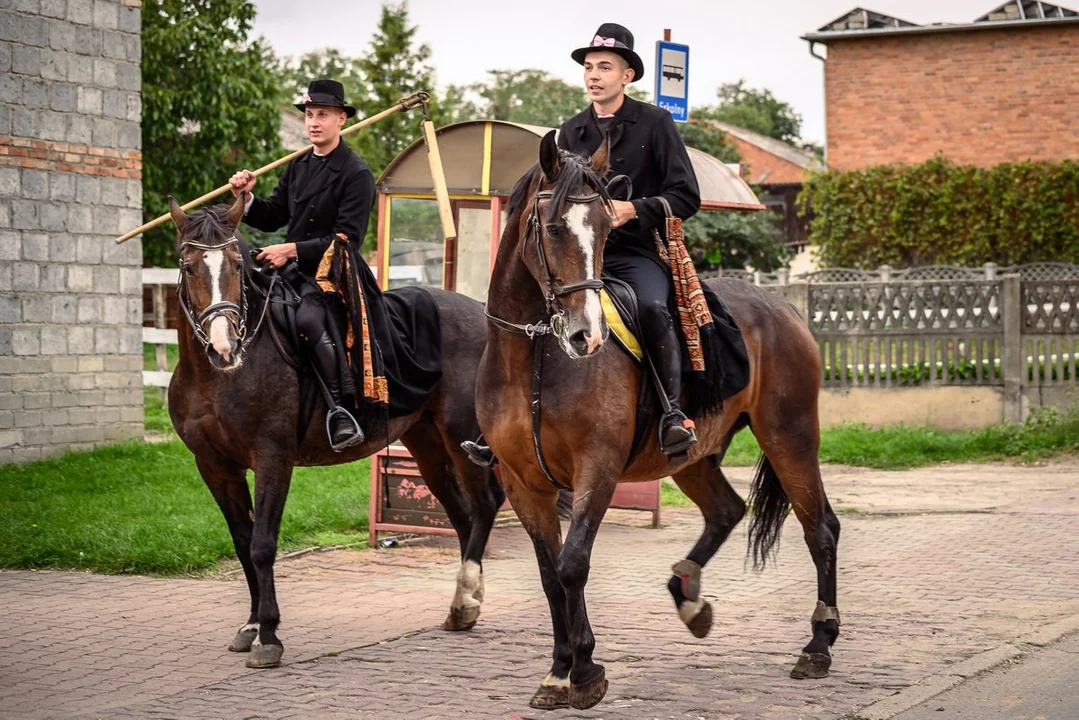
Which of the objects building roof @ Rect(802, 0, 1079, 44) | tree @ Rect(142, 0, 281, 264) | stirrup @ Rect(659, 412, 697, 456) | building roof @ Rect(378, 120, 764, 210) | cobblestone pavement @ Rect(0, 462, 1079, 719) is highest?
building roof @ Rect(802, 0, 1079, 44)

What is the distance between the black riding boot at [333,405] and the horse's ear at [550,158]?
2364 mm

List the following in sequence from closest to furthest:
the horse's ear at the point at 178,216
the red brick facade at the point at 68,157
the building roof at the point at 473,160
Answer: the horse's ear at the point at 178,216 < the building roof at the point at 473,160 < the red brick facade at the point at 68,157

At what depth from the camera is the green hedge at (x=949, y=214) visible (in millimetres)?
34844

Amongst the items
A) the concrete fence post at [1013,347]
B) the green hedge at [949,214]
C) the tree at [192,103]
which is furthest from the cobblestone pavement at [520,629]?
the green hedge at [949,214]

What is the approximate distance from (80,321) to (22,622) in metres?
7.35

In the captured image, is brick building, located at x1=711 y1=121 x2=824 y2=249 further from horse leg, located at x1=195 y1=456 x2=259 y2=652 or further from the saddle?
horse leg, located at x1=195 y1=456 x2=259 y2=652

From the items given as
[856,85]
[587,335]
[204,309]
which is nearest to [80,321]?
[204,309]

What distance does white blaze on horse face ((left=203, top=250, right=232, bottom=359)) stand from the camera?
22.1ft

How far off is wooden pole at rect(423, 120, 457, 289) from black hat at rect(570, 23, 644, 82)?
164 cm

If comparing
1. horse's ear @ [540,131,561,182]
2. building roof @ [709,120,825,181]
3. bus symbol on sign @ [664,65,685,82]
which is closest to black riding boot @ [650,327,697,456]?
horse's ear @ [540,131,561,182]

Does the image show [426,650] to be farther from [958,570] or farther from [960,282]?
[960,282]

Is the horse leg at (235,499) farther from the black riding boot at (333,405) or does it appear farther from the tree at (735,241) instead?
the tree at (735,241)

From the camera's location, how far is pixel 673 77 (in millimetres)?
12539

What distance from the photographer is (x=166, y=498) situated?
11.9m
